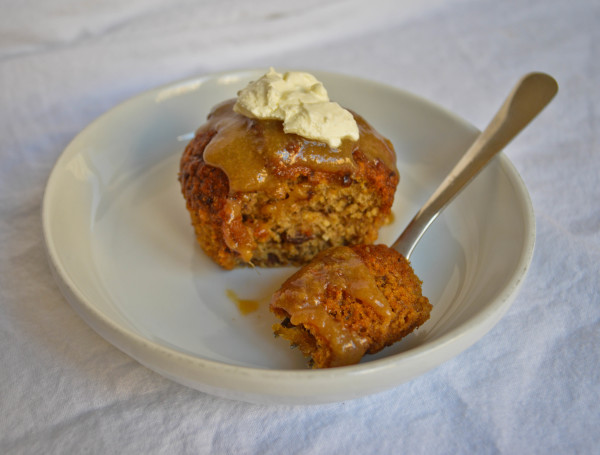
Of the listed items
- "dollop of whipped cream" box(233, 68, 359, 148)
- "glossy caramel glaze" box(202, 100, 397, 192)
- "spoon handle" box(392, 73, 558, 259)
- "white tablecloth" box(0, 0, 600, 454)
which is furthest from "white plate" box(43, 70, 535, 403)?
"dollop of whipped cream" box(233, 68, 359, 148)

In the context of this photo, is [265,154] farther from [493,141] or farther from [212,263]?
[493,141]

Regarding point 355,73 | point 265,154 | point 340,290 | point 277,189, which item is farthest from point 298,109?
point 355,73

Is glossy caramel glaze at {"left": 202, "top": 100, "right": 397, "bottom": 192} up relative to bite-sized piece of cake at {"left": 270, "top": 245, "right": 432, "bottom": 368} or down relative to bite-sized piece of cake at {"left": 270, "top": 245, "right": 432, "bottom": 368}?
up

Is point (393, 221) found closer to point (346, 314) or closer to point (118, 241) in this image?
point (346, 314)

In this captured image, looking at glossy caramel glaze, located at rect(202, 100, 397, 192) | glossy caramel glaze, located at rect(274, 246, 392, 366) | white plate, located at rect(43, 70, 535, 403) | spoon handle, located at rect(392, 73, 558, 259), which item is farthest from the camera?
spoon handle, located at rect(392, 73, 558, 259)

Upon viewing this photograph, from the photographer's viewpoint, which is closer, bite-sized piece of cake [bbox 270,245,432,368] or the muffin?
bite-sized piece of cake [bbox 270,245,432,368]

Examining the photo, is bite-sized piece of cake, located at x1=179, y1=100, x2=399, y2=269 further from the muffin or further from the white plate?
the white plate

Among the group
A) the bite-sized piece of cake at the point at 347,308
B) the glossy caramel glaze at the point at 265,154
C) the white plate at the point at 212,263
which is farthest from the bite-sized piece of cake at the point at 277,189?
the bite-sized piece of cake at the point at 347,308
